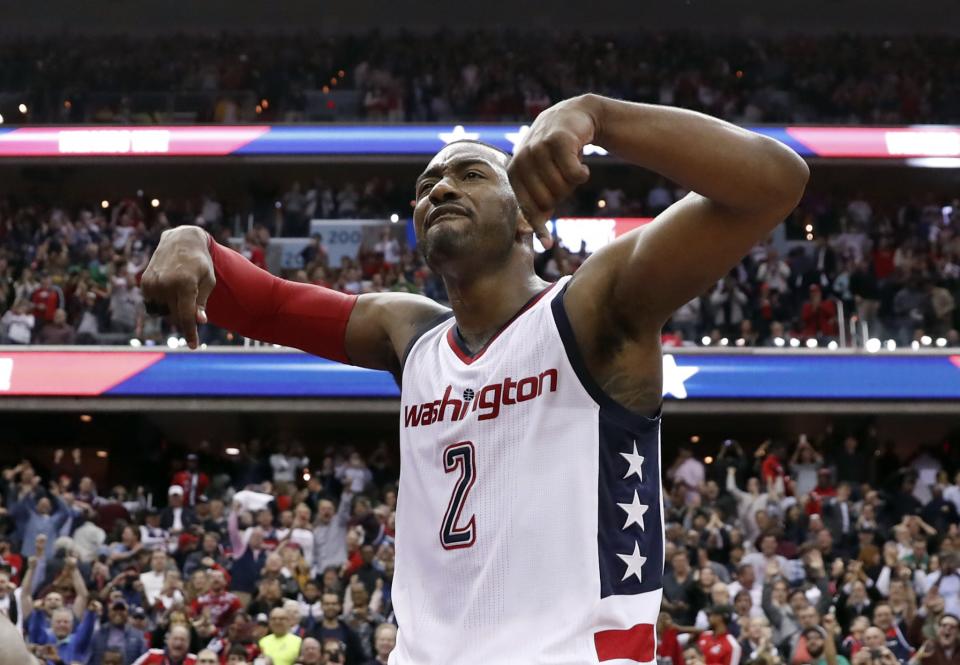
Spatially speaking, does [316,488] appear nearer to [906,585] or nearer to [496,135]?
[906,585]

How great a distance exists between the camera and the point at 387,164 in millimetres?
22750

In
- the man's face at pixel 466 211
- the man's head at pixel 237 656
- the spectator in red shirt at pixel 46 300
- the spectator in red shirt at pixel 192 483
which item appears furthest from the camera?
the spectator in red shirt at pixel 46 300

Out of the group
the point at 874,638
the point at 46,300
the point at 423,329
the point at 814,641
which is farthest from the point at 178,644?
the point at 46,300

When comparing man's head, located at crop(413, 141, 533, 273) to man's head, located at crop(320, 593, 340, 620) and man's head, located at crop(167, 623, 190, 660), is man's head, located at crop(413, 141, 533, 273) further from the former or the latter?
man's head, located at crop(320, 593, 340, 620)

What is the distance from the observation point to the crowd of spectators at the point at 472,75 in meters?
22.4

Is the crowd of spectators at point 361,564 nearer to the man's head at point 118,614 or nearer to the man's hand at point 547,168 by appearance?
the man's head at point 118,614

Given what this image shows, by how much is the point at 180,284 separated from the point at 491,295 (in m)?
0.74

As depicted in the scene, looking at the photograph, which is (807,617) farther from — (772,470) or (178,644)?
(178,644)

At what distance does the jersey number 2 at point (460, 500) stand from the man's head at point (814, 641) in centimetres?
770

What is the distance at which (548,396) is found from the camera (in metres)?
2.78

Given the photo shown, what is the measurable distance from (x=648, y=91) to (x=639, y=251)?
831 inches

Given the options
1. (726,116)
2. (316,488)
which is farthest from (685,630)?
(726,116)

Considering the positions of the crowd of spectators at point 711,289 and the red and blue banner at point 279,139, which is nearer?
the crowd of spectators at point 711,289

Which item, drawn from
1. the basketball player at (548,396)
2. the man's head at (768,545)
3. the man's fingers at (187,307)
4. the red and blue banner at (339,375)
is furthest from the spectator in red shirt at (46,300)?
the man's fingers at (187,307)
